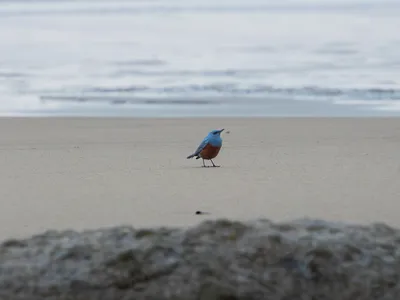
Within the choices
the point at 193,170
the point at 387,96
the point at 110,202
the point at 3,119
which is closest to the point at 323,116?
the point at 387,96

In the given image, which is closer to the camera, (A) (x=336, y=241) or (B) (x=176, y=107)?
(A) (x=336, y=241)

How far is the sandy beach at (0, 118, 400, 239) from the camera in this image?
178 inches

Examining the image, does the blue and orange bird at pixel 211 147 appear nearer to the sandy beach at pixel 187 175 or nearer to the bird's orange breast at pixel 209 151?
the bird's orange breast at pixel 209 151

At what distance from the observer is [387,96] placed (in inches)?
633

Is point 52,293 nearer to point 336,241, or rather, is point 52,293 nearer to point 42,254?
point 42,254

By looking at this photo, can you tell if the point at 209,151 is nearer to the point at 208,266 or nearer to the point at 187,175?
the point at 187,175

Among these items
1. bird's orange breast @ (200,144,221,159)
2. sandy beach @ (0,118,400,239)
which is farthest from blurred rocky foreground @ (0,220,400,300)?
bird's orange breast @ (200,144,221,159)

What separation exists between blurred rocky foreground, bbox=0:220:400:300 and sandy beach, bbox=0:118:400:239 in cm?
159

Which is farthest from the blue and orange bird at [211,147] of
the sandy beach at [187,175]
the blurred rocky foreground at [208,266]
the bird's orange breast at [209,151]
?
the blurred rocky foreground at [208,266]

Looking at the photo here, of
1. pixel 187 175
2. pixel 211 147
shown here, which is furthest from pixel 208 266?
pixel 211 147

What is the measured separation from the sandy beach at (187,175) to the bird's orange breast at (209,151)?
12 centimetres

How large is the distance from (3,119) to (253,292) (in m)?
11.7

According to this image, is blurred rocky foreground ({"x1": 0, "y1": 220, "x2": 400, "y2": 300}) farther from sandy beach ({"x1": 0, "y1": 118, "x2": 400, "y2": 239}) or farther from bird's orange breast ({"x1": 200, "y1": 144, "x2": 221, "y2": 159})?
bird's orange breast ({"x1": 200, "y1": 144, "x2": 221, "y2": 159})

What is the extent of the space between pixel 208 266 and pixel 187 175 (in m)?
4.40
